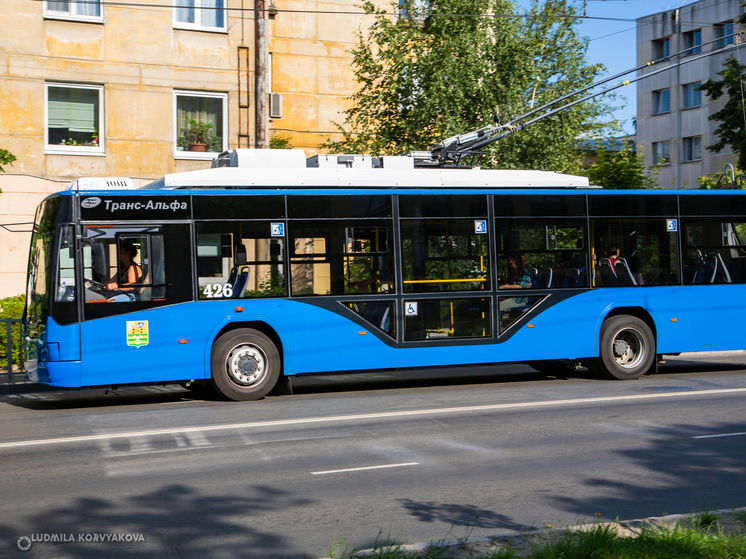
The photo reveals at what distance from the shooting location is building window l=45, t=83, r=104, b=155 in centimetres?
2053

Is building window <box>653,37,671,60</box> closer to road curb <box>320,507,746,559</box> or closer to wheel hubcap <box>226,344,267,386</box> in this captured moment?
wheel hubcap <box>226,344,267,386</box>

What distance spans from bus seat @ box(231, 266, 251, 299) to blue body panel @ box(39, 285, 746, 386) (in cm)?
14

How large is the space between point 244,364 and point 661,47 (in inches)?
1832

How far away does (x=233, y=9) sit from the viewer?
20969mm

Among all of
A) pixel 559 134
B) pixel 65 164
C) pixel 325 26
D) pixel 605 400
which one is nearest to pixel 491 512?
pixel 605 400

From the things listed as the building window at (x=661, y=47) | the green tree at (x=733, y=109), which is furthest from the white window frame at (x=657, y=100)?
the green tree at (x=733, y=109)

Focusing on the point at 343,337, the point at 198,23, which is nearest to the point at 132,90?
the point at 198,23

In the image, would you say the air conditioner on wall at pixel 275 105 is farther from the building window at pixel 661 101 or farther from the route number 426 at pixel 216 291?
the building window at pixel 661 101

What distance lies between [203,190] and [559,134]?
997cm

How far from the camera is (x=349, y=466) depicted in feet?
24.1

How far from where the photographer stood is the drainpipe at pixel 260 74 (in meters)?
22.0

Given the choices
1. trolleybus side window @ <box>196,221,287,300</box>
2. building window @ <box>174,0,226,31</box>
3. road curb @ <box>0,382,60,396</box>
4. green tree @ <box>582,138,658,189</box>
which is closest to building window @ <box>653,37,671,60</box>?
green tree @ <box>582,138,658,189</box>

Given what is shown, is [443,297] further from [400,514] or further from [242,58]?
[242,58]

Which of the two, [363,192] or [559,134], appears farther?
[559,134]
